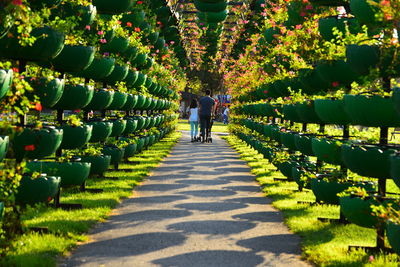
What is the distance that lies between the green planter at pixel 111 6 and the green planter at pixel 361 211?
4702 mm

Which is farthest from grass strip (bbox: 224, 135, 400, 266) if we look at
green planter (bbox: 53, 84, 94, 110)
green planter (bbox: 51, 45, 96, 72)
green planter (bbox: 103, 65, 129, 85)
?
green planter (bbox: 103, 65, 129, 85)

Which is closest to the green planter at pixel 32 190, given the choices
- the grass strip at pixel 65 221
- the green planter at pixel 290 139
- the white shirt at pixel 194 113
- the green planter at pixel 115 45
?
the grass strip at pixel 65 221

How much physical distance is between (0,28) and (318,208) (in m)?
4.96

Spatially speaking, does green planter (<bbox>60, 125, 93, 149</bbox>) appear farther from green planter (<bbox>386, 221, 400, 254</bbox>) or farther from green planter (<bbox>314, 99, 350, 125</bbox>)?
green planter (<bbox>386, 221, 400, 254</bbox>)

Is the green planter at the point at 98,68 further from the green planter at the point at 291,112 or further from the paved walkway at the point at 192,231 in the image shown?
the green planter at the point at 291,112

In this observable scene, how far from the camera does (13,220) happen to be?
4.21 m

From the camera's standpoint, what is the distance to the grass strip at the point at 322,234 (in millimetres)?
4762

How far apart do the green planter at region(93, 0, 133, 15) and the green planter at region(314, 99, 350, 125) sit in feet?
11.2

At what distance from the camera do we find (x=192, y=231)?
5848mm

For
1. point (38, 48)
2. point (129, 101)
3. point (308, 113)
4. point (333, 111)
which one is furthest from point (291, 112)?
point (38, 48)

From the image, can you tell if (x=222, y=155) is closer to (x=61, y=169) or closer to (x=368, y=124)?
(x=61, y=169)

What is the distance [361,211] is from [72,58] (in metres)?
3.58

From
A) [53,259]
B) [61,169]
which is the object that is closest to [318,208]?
[61,169]

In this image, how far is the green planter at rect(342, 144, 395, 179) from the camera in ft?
15.7
